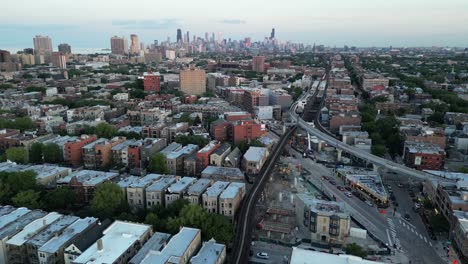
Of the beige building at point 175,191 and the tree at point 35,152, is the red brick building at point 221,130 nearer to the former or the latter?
the beige building at point 175,191

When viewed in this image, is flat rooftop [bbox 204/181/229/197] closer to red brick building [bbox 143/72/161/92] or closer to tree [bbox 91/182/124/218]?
tree [bbox 91/182/124/218]

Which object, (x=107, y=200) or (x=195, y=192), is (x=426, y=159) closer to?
(x=195, y=192)

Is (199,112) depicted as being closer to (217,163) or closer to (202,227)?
(217,163)

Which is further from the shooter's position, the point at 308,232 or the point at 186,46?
the point at 186,46

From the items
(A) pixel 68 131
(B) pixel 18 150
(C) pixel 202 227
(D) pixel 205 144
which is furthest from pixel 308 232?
(A) pixel 68 131

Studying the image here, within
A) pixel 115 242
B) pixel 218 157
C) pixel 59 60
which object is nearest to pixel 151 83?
pixel 218 157

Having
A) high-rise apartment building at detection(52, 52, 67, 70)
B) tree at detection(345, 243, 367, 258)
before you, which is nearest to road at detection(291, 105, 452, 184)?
tree at detection(345, 243, 367, 258)
